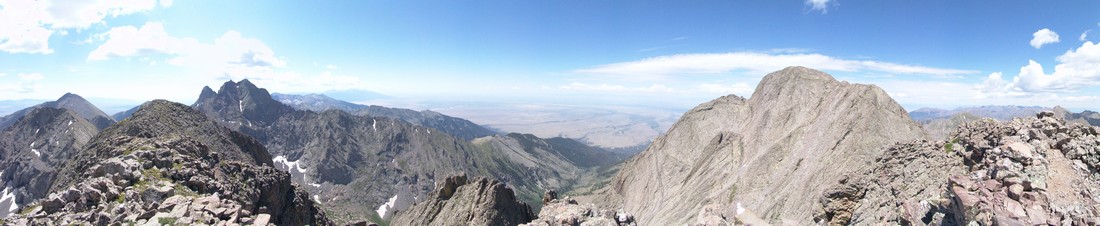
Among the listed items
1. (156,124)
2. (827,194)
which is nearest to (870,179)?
(827,194)

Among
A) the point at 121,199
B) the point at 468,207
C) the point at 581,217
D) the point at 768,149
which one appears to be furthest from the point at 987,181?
the point at 468,207

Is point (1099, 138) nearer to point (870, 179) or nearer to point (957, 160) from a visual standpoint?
point (957, 160)

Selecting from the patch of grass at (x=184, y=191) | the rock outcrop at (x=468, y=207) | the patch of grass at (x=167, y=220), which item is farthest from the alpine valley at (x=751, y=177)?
the rock outcrop at (x=468, y=207)

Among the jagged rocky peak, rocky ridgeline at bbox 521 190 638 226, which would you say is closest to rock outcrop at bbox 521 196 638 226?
rocky ridgeline at bbox 521 190 638 226

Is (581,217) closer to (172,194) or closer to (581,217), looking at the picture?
(581,217)

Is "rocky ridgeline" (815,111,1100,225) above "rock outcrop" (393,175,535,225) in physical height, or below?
above

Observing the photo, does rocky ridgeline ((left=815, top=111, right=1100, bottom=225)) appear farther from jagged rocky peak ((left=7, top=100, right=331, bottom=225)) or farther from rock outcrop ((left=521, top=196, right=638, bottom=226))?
jagged rocky peak ((left=7, top=100, right=331, bottom=225))
